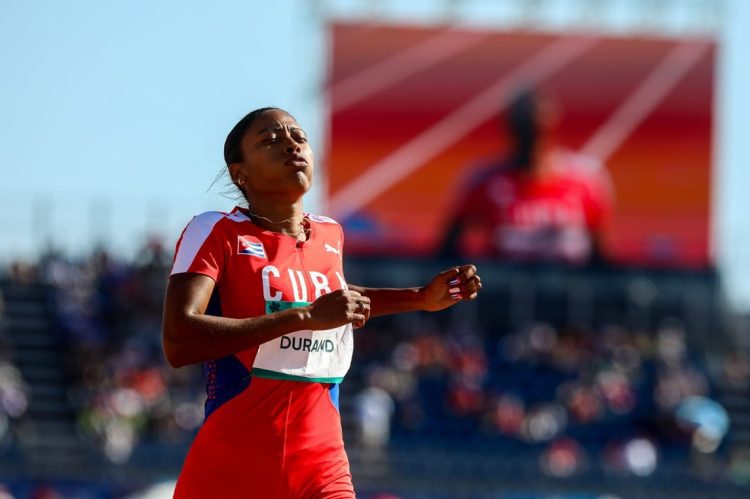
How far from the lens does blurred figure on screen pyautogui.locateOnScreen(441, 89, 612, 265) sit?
27891mm

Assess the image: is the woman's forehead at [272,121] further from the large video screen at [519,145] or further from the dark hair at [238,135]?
the large video screen at [519,145]

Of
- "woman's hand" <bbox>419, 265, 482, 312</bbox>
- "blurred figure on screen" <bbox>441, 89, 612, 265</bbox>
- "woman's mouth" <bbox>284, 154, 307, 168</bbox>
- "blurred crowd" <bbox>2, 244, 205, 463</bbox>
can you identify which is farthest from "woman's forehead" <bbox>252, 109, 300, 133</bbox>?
"blurred figure on screen" <bbox>441, 89, 612, 265</bbox>

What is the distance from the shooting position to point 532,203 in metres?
28.0

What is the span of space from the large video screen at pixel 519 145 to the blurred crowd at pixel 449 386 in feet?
8.68

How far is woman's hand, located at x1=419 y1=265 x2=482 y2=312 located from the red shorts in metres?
0.54

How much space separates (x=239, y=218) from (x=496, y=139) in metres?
24.3

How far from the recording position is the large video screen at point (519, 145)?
27984 mm

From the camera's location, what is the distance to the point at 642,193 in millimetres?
28750

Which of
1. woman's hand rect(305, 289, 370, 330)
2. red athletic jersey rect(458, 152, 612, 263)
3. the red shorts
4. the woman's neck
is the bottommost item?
the red shorts

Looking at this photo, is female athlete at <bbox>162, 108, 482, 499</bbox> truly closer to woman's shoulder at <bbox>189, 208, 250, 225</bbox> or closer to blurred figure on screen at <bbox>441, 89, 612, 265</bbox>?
woman's shoulder at <bbox>189, 208, 250, 225</bbox>

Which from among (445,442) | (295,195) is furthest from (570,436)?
(295,195)

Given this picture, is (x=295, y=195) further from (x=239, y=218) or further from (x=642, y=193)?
(x=642, y=193)

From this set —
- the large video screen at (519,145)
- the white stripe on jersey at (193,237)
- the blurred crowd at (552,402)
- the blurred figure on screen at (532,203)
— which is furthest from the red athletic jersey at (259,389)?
the blurred figure on screen at (532,203)

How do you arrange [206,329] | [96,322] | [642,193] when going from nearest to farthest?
1. [206,329]
2. [96,322]
3. [642,193]
